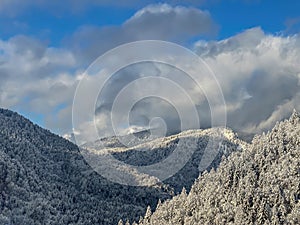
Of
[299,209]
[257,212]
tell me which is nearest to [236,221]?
[257,212]

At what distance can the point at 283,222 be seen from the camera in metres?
191

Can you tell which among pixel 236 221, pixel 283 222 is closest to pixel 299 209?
pixel 283 222

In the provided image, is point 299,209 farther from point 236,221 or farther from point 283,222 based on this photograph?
point 236,221

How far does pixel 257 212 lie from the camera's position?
19800 cm

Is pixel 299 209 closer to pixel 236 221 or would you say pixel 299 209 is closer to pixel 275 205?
pixel 275 205

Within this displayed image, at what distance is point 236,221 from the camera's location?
640ft

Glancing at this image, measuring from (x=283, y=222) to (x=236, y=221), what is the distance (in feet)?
63.5

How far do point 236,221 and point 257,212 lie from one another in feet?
34.9

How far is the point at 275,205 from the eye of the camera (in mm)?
199000

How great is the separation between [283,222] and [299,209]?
381 inches

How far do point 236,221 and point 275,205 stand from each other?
63.1 feet

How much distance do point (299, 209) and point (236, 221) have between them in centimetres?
2717
